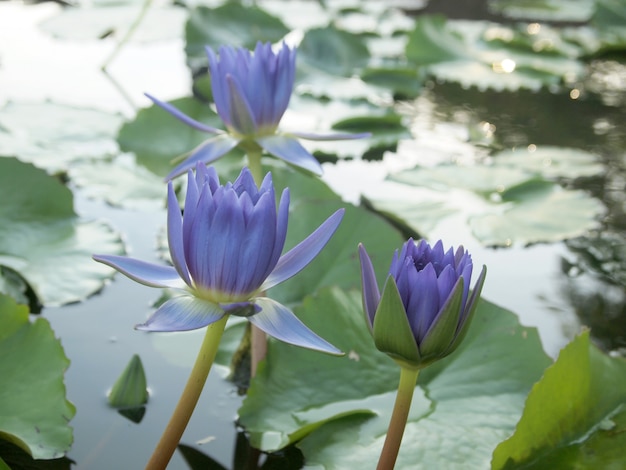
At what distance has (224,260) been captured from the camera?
0.75 metres

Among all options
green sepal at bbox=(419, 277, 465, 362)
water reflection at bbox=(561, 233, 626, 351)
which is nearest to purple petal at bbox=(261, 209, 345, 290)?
green sepal at bbox=(419, 277, 465, 362)

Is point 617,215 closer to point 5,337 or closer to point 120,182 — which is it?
point 120,182

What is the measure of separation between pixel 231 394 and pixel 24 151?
917mm

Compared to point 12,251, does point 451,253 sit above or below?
above

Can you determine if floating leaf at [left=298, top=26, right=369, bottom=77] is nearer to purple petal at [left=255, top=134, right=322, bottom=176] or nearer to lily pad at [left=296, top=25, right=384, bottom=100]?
lily pad at [left=296, top=25, right=384, bottom=100]

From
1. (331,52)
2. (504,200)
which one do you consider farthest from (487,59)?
(504,200)

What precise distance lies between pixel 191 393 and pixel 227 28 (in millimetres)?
2039

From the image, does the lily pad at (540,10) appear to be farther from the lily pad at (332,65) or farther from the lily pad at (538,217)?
the lily pad at (538,217)

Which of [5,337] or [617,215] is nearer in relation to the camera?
[5,337]

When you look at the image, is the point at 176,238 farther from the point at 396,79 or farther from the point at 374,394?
the point at 396,79

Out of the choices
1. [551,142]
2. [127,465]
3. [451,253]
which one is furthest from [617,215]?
[127,465]

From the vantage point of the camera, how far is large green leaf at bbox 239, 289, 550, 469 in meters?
0.98

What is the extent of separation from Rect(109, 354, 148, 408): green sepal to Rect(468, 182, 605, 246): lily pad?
0.77 metres

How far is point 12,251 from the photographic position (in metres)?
1.33
